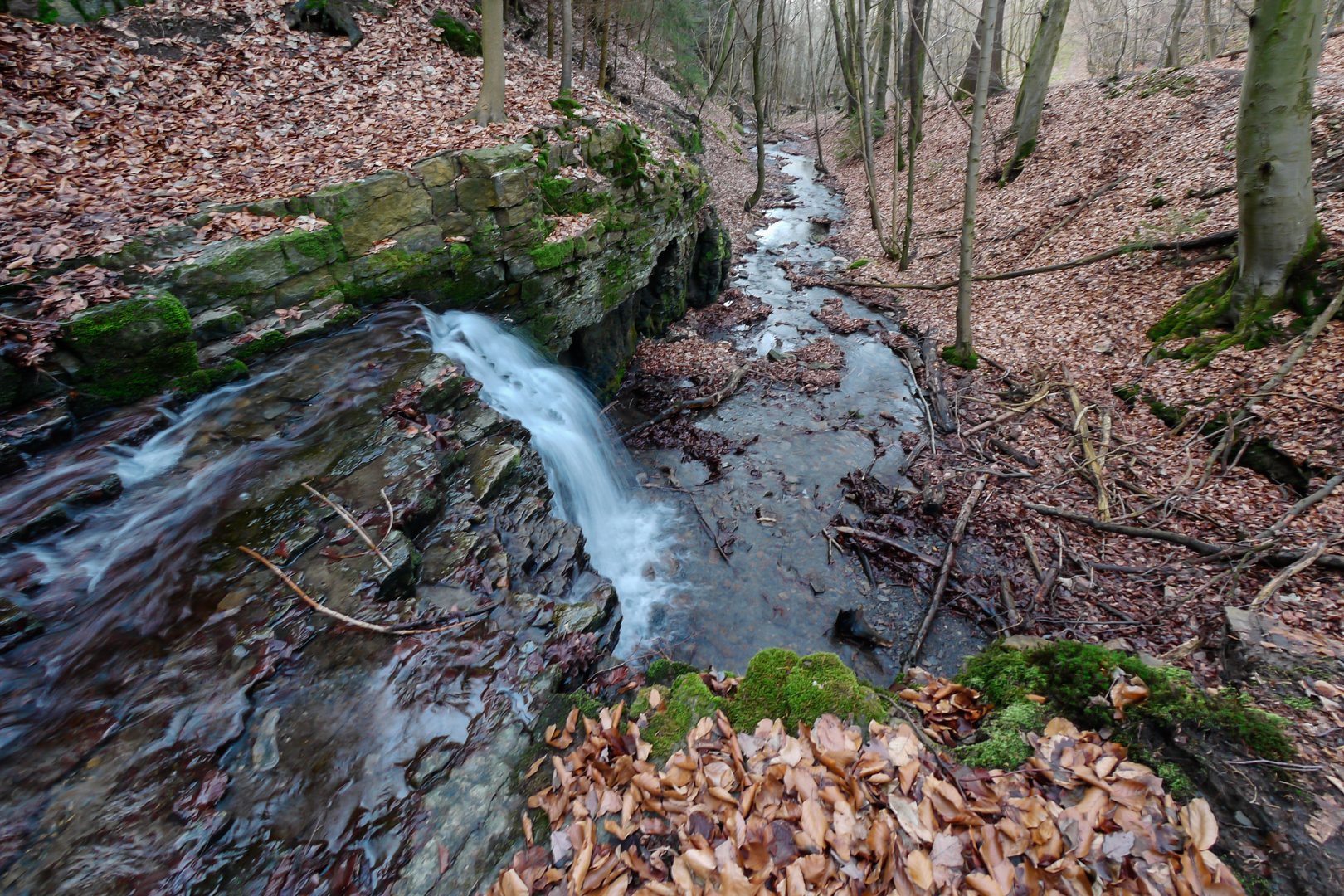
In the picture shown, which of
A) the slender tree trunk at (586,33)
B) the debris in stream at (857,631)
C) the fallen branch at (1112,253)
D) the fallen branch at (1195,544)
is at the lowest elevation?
the debris in stream at (857,631)

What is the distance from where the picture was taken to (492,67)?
9305mm

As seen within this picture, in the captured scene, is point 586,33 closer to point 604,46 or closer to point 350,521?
point 604,46

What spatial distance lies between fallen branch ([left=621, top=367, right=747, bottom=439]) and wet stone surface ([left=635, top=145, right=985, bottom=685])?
0.21m

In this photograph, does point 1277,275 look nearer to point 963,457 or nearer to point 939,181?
point 963,457

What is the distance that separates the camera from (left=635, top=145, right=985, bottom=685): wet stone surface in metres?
5.96

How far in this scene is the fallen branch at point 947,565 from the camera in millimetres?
5652

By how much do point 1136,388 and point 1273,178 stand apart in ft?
9.49

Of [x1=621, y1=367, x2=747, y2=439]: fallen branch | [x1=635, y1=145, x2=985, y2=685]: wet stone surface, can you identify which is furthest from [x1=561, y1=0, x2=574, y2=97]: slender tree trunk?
[x1=621, y1=367, x2=747, y2=439]: fallen branch

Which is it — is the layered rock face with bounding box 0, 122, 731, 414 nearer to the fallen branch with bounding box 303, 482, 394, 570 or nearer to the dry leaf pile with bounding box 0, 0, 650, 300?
the dry leaf pile with bounding box 0, 0, 650, 300

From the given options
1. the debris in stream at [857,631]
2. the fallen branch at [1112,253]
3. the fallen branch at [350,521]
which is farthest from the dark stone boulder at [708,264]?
the fallen branch at [350,521]

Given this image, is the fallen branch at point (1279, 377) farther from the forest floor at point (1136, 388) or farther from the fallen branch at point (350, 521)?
the fallen branch at point (350, 521)

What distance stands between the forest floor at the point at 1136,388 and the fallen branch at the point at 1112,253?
16 cm

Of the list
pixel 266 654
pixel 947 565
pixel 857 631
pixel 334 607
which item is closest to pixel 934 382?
pixel 947 565

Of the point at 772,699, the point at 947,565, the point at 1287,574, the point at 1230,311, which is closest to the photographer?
the point at 772,699
